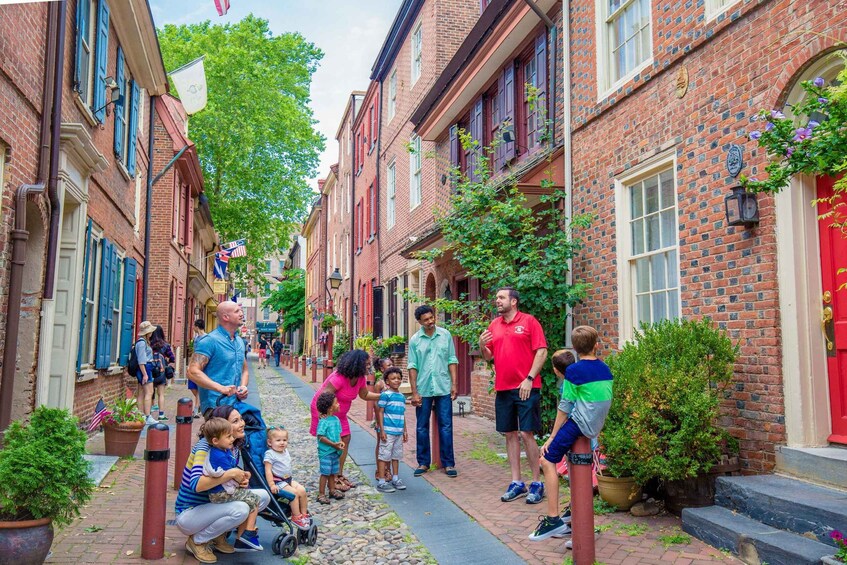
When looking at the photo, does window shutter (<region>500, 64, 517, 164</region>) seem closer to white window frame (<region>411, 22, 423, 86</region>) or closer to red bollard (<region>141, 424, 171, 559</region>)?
white window frame (<region>411, 22, 423, 86</region>)

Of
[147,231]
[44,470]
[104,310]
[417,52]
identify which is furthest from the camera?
[417,52]

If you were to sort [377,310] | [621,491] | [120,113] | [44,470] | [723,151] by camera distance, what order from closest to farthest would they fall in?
1. [44,470]
2. [621,491]
3. [723,151]
4. [120,113]
5. [377,310]

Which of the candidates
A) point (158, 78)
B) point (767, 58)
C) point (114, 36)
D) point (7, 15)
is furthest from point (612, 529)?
point (158, 78)

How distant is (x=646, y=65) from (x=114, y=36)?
26.6ft

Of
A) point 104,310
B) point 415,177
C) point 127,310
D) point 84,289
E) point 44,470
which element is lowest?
point 44,470

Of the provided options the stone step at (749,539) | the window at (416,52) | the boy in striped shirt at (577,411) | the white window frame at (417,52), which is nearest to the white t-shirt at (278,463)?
the boy in striped shirt at (577,411)

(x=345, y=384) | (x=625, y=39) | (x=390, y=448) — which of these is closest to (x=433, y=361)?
(x=390, y=448)

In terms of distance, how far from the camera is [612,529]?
16.4 ft

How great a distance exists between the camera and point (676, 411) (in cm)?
500

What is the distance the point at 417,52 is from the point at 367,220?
22.7 ft

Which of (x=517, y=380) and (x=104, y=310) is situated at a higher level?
(x=104, y=310)

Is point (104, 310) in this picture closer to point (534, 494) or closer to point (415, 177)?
point (534, 494)

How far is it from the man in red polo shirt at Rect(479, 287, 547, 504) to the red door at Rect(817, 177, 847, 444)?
2.17 m

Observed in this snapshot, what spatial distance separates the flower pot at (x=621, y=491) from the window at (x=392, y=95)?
50.1 ft
